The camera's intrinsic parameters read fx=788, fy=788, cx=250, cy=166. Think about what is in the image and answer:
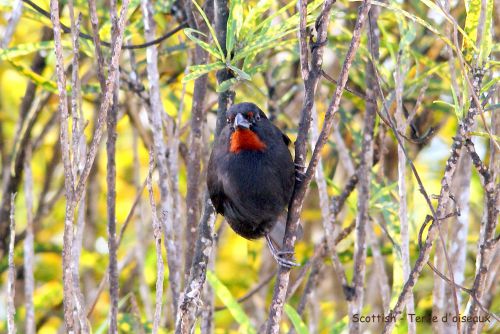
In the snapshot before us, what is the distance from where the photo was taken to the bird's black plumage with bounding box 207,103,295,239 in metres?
2.87

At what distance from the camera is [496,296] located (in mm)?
4105

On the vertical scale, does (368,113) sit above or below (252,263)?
above

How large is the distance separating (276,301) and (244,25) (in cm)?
93

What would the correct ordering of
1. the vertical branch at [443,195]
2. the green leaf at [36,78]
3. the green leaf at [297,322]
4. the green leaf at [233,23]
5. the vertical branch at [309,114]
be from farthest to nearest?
1. the green leaf at [36,78]
2. the green leaf at [297,322]
3. the green leaf at [233,23]
4. the vertical branch at [443,195]
5. the vertical branch at [309,114]

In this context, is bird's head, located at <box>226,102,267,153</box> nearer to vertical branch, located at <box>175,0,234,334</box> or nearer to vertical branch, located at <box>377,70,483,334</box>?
vertical branch, located at <box>175,0,234,334</box>

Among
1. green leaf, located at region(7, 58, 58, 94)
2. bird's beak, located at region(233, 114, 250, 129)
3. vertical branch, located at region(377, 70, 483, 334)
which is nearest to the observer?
vertical branch, located at region(377, 70, 483, 334)

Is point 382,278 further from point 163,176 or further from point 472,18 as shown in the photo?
point 472,18

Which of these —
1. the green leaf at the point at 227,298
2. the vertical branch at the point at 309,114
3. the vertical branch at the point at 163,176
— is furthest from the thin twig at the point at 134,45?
the green leaf at the point at 227,298

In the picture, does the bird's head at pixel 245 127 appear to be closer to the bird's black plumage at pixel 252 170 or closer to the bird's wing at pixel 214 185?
the bird's black plumage at pixel 252 170

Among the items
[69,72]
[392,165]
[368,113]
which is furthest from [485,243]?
[69,72]

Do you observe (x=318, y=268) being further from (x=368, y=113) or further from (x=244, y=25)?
(x=244, y=25)

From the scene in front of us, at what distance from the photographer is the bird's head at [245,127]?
2770 millimetres

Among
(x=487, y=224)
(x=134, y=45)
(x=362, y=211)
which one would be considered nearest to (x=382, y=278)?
(x=362, y=211)

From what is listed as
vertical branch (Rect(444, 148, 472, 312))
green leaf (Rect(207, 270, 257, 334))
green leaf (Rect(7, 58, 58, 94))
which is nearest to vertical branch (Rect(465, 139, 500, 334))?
vertical branch (Rect(444, 148, 472, 312))
